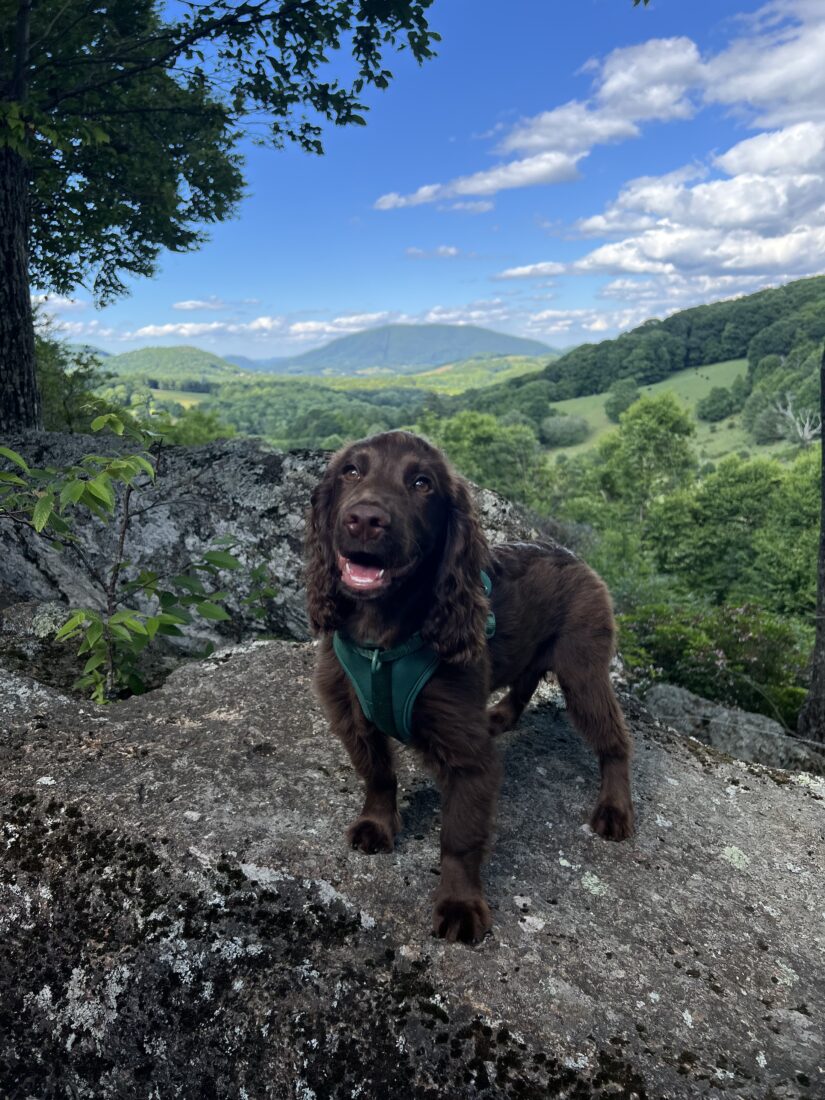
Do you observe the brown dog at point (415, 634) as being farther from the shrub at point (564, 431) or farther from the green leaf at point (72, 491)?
the shrub at point (564, 431)

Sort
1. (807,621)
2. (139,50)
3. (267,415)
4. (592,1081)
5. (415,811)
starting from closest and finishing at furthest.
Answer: (592,1081)
(415,811)
(139,50)
(807,621)
(267,415)

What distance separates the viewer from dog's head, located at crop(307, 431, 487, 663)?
2.66m

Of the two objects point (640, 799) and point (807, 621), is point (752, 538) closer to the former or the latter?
point (807, 621)

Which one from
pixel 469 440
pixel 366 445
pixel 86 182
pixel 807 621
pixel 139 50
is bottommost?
pixel 807 621

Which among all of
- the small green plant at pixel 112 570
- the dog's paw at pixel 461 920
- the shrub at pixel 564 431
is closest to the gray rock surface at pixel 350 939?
the dog's paw at pixel 461 920

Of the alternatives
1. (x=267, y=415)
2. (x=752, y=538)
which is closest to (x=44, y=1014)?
(x=752, y=538)

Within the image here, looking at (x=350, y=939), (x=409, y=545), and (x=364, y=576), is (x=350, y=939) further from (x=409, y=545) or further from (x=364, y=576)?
(x=409, y=545)

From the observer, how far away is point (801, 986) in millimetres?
2715

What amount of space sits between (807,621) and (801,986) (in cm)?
3932

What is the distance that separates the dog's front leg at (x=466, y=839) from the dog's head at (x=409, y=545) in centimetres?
46

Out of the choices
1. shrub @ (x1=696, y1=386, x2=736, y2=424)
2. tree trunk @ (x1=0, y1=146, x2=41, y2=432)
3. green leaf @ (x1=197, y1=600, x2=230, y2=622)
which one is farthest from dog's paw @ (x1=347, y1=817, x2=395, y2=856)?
shrub @ (x1=696, y1=386, x2=736, y2=424)

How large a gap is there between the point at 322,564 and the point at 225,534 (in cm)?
332

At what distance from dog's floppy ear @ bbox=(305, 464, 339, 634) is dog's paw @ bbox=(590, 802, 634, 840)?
62.7 inches

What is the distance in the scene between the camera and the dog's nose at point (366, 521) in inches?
99.1
